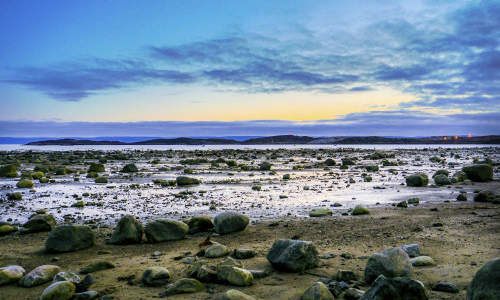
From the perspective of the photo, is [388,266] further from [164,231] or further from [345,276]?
[164,231]

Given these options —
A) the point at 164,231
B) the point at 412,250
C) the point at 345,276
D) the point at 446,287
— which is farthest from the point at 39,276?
the point at 412,250

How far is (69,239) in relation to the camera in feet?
24.0

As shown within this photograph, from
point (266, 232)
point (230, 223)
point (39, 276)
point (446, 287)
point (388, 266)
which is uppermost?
point (388, 266)

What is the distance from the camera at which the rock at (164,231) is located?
7.88 metres

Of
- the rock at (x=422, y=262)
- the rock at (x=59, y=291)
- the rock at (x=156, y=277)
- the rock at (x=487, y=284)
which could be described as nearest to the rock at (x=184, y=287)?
the rock at (x=156, y=277)

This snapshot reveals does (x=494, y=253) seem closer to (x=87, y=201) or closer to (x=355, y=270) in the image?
(x=355, y=270)

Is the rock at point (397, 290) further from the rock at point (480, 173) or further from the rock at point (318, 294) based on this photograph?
the rock at point (480, 173)

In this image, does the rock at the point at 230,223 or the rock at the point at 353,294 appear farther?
the rock at the point at 230,223

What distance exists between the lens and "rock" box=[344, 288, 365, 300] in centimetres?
452

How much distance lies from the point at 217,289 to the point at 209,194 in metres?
9.83

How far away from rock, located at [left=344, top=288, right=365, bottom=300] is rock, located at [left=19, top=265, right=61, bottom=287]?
464 centimetres

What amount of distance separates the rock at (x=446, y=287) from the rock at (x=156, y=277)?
3946 millimetres

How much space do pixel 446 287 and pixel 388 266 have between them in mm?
764

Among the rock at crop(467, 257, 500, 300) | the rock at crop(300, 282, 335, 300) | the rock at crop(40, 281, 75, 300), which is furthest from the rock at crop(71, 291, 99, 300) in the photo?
the rock at crop(467, 257, 500, 300)
